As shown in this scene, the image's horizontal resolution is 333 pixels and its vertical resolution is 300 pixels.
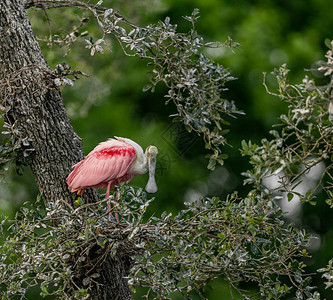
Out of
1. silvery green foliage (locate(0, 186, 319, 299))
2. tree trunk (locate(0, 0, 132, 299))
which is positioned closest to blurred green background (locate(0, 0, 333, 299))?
tree trunk (locate(0, 0, 132, 299))

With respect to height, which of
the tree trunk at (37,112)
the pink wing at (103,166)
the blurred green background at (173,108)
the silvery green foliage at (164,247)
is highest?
the tree trunk at (37,112)

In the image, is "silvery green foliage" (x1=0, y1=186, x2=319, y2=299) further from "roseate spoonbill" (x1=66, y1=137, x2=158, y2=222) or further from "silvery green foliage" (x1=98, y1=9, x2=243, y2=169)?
"silvery green foliage" (x1=98, y1=9, x2=243, y2=169)

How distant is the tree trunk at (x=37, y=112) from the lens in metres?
3.92

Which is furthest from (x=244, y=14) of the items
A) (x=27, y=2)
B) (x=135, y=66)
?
(x=27, y=2)

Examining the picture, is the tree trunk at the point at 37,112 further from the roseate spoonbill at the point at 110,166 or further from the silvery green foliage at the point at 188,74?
the silvery green foliage at the point at 188,74

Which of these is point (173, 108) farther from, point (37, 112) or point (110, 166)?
point (37, 112)

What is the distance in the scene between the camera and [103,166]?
4.07m

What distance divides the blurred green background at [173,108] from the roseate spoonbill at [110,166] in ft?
11.4

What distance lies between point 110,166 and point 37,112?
1.83 ft

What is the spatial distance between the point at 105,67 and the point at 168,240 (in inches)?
205

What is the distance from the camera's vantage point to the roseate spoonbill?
389 cm

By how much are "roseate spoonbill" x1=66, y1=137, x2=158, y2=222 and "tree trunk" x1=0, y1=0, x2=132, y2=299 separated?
0.40ft

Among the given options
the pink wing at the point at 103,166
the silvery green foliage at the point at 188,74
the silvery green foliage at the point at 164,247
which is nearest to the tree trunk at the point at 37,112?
the pink wing at the point at 103,166

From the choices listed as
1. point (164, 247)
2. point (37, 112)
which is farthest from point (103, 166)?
point (164, 247)
